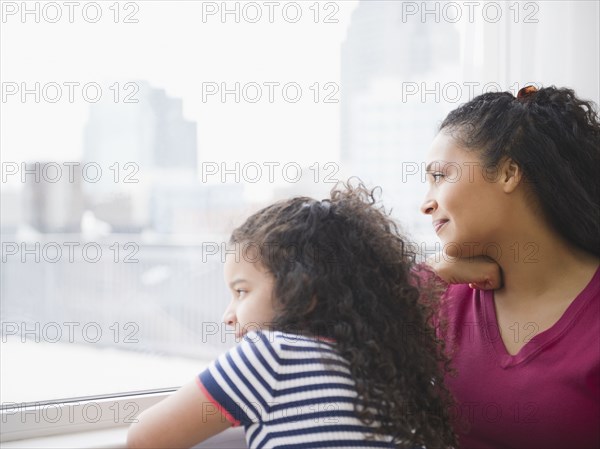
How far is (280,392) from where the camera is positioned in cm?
96

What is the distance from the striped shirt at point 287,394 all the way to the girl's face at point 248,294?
0.27ft

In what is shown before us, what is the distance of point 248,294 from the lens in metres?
1.09

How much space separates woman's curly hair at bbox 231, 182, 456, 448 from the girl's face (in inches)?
0.7

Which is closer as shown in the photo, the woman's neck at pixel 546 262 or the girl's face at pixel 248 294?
the girl's face at pixel 248 294

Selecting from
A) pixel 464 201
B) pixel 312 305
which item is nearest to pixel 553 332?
pixel 464 201

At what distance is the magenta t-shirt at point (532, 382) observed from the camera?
112 centimetres

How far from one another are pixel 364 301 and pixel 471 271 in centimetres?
34

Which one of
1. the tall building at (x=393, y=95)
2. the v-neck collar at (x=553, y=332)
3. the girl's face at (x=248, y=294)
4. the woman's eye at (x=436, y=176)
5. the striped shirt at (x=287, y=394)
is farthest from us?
the tall building at (x=393, y=95)

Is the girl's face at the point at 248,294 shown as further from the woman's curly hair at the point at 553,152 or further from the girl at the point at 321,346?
the woman's curly hair at the point at 553,152

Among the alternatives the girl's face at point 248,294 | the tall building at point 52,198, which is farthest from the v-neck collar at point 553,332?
the tall building at point 52,198

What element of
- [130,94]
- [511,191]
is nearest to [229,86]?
[130,94]

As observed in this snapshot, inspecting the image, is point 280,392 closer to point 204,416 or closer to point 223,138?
point 204,416

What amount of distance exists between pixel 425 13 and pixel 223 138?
630 mm

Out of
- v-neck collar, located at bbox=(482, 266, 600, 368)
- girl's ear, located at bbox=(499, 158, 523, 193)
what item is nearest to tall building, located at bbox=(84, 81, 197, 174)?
girl's ear, located at bbox=(499, 158, 523, 193)
